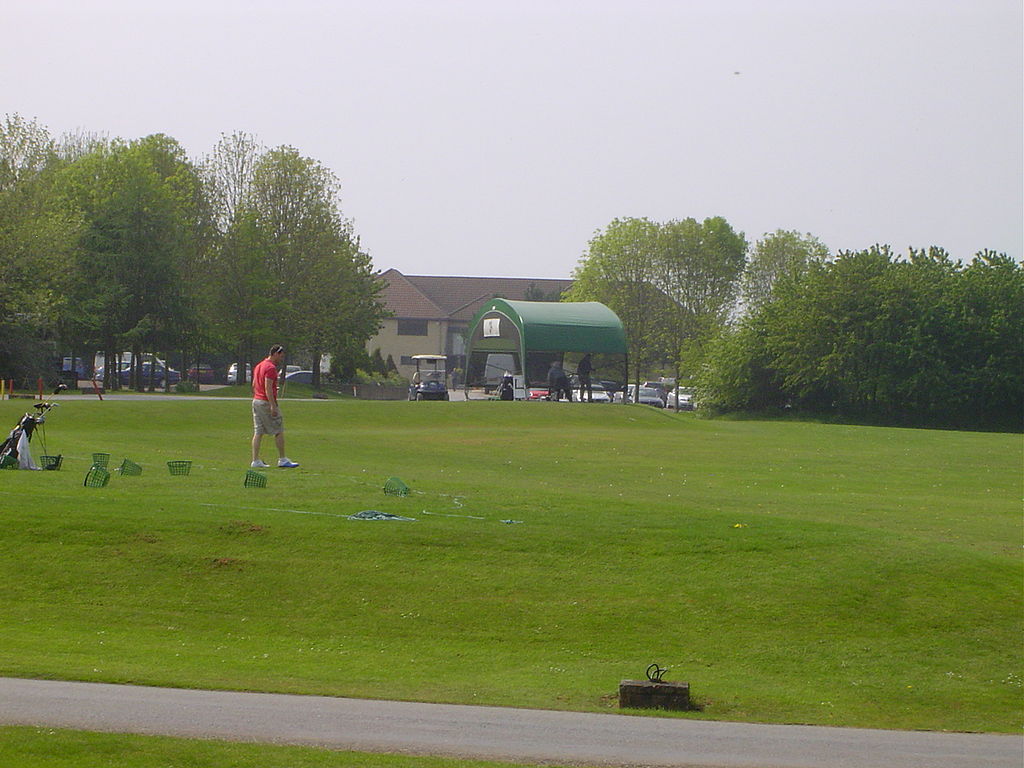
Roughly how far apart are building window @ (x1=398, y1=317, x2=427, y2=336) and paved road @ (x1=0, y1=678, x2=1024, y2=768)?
108 meters

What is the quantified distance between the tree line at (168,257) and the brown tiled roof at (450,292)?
33.5m

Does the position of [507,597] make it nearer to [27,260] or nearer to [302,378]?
[27,260]

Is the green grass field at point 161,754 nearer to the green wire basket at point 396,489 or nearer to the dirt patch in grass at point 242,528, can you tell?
the dirt patch in grass at point 242,528

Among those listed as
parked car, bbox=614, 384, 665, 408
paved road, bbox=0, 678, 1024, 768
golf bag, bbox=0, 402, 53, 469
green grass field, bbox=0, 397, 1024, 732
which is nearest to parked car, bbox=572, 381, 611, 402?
parked car, bbox=614, 384, 665, 408

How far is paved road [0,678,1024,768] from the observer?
923 centimetres

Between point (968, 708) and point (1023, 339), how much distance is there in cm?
5029

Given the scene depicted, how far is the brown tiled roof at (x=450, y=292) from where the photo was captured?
119 m

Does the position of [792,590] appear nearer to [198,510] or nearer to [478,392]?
[198,510]

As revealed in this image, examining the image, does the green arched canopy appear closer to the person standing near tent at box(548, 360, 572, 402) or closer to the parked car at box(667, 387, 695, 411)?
the person standing near tent at box(548, 360, 572, 402)

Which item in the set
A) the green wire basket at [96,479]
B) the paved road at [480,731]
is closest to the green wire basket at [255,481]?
the green wire basket at [96,479]

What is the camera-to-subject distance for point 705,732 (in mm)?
10375

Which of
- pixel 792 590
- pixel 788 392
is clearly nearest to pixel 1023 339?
pixel 788 392

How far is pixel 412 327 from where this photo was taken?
118125mm

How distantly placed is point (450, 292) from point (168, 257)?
6874 cm
